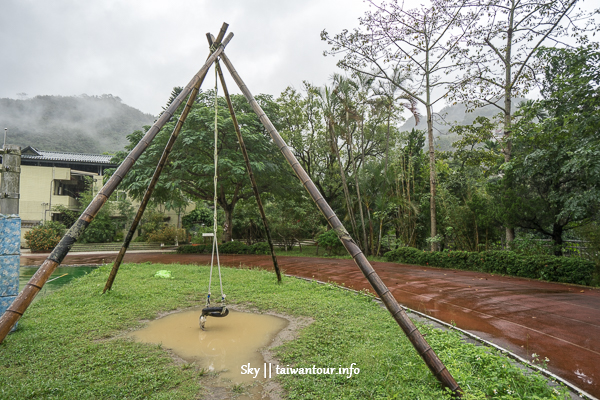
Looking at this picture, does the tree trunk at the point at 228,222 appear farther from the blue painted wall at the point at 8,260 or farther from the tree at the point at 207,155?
the blue painted wall at the point at 8,260

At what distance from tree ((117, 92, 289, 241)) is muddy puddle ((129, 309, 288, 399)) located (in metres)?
8.85

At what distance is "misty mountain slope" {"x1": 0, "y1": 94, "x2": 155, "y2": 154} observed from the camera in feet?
152

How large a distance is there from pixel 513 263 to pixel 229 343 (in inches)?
349

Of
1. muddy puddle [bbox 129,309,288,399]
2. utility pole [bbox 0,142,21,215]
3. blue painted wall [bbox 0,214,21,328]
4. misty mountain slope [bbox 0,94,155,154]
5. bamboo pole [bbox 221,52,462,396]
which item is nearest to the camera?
bamboo pole [bbox 221,52,462,396]

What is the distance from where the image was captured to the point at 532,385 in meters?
3.05

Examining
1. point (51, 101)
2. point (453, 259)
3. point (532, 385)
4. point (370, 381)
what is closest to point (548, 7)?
point (453, 259)

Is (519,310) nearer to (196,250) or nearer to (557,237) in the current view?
(557,237)

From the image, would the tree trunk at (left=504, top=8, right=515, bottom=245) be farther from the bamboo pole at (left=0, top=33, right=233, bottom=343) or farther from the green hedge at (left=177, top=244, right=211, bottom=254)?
the green hedge at (left=177, top=244, right=211, bottom=254)

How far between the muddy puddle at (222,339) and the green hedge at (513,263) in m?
7.63

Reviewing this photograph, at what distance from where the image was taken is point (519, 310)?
6.07 metres

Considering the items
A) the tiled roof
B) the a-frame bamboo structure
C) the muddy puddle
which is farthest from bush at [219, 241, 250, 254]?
the a-frame bamboo structure

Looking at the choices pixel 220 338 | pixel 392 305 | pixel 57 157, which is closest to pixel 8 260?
pixel 220 338

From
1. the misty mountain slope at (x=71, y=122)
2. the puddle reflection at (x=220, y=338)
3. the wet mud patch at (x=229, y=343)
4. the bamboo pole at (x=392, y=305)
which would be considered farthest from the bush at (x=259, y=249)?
the misty mountain slope at (x=71, y=122)

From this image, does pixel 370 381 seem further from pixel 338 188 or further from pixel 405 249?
pixel 338 188
